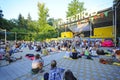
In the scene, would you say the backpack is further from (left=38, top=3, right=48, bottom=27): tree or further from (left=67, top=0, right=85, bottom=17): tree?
(left=67, top=0, right=85, bottom=17): tree

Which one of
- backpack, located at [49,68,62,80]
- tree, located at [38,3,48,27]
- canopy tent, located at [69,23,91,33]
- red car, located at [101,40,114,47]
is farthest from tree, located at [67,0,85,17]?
backpack, located at [49,68,62,80]

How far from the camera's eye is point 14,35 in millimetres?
47438

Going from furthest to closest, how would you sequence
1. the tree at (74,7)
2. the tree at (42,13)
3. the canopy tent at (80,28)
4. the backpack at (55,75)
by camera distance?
the tree at (74,7) → the tree at (42,13) → the canopy tent at (80,28) → the backpack at (55,75)

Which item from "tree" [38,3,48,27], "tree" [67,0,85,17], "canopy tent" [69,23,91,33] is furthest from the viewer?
"tree" [67,0,85,17]

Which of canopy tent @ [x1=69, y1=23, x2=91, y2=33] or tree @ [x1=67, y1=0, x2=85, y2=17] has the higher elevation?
tree @ [x1=67, y1=0, x2=85, y2=17]

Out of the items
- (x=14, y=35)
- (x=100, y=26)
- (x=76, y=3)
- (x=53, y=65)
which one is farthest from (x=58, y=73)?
(x=76, y=3)

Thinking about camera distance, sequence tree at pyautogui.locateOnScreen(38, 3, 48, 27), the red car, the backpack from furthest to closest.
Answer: tree at pyautogui.locateOnScreen(38, 3, 48, 27) → the red car → the backpack

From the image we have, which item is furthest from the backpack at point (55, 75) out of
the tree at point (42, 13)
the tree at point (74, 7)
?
the tree at point (74, 7)

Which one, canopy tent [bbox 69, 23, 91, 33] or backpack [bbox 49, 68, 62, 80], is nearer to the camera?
backpack [bbox 49, 68, 62, 80]

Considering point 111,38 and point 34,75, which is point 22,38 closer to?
point 111,38

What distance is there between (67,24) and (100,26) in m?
15.0

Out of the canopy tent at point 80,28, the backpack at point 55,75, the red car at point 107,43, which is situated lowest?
the backpack at point 55,75

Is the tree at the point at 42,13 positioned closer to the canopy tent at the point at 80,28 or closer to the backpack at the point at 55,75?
the canopy tent at the point at 80,28

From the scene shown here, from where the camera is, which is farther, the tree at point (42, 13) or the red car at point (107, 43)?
the tree at point (42, 13)
